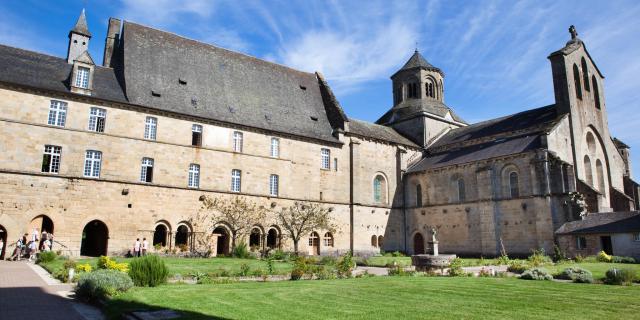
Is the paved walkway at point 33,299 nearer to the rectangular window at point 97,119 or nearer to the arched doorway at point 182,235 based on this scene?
the rectangular window at point 97,119

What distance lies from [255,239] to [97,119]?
13.0 m

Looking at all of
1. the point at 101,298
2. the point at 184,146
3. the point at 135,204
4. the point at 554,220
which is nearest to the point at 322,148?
the point at 184,146

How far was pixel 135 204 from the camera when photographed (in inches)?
1044

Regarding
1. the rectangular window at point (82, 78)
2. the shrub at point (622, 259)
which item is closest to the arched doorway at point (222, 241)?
the rectangular window at point (82, 78)

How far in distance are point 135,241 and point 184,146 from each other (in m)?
6.65

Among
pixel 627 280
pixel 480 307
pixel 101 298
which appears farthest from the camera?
pixel 627 280

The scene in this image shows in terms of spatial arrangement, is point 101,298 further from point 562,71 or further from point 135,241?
point 562,71

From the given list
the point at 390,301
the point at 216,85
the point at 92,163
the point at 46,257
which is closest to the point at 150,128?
the point at 92,163

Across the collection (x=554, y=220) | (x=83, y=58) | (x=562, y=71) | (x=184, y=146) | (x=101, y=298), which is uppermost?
(x=562, y=71)

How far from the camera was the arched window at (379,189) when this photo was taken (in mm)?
38500

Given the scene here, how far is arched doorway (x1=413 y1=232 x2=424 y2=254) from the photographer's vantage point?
38312 mm

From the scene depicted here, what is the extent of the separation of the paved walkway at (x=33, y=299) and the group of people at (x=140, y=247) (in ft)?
28.6

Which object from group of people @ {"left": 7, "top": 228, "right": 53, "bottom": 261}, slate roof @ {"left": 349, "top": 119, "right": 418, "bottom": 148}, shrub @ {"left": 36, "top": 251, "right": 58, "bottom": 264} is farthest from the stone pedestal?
group of people @ {"left": 7, "top": 228, "right": 53, "bottom": 261}

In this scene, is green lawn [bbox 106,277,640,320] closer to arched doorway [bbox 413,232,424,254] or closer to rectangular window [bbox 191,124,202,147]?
rectangular window [bbox 191,124,202,147]
